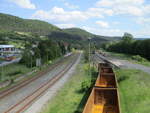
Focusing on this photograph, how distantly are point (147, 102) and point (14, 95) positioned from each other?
1696 centimetres

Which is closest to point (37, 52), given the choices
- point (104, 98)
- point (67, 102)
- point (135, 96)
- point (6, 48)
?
point (67, 102)

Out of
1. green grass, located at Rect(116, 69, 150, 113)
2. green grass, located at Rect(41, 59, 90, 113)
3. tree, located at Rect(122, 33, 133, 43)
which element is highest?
tree, located at Rect(122, 33, 133, 43)

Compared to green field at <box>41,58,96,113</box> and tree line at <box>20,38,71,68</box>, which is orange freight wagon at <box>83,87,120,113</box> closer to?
green field at <box>41,58,96,113</box>

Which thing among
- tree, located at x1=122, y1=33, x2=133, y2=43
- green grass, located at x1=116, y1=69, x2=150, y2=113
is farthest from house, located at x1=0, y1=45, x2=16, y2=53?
green grass, located at x1=116, y1=69, x2=150, y2=113

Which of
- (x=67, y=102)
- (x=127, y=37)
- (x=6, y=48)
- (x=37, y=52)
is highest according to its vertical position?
(x=127, y=37)

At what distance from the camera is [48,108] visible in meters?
22.0

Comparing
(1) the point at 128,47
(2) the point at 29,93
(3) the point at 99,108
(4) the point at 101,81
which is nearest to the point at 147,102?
(3) the point at 99,108

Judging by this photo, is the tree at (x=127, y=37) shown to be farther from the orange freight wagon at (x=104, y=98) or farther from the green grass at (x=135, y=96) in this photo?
the orange freight wagon at (x=104, y=98)

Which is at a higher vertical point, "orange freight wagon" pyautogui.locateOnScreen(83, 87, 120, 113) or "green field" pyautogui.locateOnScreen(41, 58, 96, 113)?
"orange freight wagon" pyautogui.locateOnScreen(83, 87, 120, 113)

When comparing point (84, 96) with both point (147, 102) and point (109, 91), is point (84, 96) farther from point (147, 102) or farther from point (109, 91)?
point (147, 102)

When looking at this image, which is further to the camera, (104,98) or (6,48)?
(6,48)

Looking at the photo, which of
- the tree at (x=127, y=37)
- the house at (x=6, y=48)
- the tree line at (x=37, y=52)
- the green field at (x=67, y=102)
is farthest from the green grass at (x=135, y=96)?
the tree at (x=127, y=37)

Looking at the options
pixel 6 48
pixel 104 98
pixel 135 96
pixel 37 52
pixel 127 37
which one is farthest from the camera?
pixel 127 37

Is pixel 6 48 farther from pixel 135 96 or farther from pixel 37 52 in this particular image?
pixel 135 96
